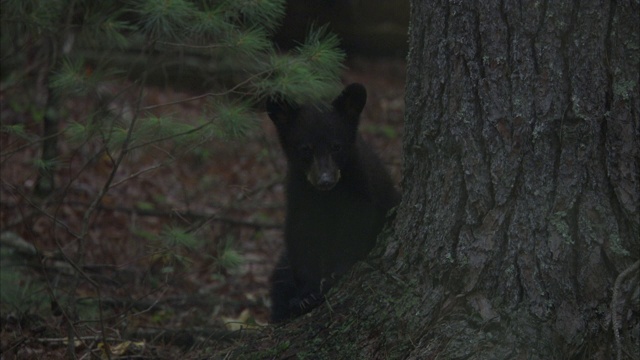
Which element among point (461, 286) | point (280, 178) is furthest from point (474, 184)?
point (280, 178)

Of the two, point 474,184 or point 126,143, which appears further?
point 126,143

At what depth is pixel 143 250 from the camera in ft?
25.0

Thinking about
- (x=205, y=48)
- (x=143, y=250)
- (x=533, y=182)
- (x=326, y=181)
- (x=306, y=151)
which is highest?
(x=205, y=48)

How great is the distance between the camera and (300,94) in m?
5.08

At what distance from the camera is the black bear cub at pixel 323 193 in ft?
17.3

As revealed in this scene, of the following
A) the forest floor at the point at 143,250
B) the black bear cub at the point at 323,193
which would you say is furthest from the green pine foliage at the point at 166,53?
the black bear cub at the point at 323,193

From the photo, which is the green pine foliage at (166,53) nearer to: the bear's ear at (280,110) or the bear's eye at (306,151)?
the bear's ear at (280,110)

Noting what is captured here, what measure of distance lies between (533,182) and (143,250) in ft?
15.8

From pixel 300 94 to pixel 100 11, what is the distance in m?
1.74

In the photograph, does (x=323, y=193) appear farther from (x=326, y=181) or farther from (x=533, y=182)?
(x=533, y=182)

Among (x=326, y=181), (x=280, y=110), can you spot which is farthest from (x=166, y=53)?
(x=326, y=181)

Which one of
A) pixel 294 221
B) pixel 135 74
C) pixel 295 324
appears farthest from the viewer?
pixel 135 74

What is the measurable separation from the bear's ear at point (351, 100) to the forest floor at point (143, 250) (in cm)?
55

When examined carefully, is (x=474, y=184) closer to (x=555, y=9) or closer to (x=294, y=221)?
(x=555, y=9)
